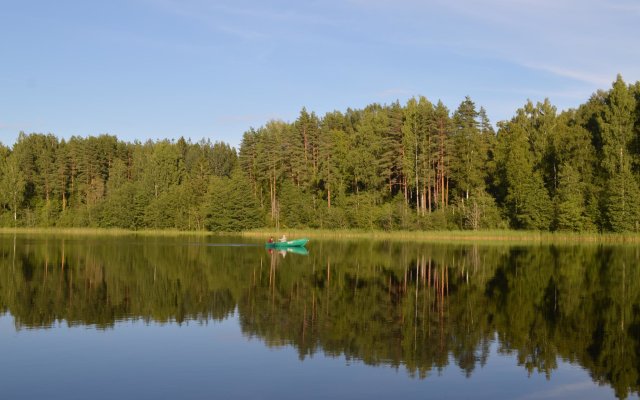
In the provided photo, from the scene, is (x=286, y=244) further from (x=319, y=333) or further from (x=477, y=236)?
(x=319, y=333)

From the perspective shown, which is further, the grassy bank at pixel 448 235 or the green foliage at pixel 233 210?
the green foliage at pixel 233 210

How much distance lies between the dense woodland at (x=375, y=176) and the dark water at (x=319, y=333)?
40849mm

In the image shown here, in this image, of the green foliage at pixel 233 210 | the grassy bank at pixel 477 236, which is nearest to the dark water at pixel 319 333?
the grassy bank at pixel 477 236

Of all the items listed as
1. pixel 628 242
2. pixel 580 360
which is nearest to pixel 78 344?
pixel 580 360

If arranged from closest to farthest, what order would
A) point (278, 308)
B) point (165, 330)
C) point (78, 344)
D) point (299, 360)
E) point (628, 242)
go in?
point (299, 360) < point (78, 344) < point (165, 330) < point (278, 308) < point (628, 242)

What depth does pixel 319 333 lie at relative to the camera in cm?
1989

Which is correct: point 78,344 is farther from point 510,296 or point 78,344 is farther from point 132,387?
point 510,296

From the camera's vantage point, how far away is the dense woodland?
252 feet

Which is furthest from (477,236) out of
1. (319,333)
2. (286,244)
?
(319,333)

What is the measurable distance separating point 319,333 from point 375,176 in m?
72.6

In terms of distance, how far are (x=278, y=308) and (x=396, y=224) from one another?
196ft

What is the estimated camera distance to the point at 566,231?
7244 centimetres

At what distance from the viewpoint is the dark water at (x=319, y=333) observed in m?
14.5

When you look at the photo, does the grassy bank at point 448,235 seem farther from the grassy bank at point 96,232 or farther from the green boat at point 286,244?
the green boat at point 286,244
